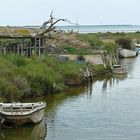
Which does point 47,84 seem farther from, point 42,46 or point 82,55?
point 82,55

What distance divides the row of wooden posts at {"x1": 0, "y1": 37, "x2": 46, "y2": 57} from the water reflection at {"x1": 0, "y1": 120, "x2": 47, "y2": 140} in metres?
24.9

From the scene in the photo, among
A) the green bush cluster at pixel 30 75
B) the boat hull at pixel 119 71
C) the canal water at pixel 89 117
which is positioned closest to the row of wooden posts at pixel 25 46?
the green bush cluster at pixel 30 75

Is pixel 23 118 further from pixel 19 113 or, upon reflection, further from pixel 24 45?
pixel 24 45

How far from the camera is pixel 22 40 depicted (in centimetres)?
5966

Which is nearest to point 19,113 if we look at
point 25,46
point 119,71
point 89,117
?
point 89,117

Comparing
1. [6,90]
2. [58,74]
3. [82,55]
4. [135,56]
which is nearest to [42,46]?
[82,55]

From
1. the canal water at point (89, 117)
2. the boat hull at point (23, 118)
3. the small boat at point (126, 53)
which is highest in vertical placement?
the boat hull at point (23, 118)

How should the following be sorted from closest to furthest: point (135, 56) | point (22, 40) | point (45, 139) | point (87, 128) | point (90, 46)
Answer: point (45, 139), point (87, 128), point (22, 40), point (90, 46), point (135, 56)

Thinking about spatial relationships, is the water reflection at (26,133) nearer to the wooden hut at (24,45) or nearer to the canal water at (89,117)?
the canal water at (89,117)

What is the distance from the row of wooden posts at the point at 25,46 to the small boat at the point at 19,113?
2470 cm

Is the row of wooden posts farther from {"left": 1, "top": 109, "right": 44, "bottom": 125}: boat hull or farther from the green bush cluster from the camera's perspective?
{"left": 1, "top": 109, "right": 44, "bottom": 125}: boat hull

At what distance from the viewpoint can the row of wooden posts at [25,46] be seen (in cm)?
5803

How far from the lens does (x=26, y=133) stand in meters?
31.4

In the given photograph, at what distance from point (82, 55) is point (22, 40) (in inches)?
383
